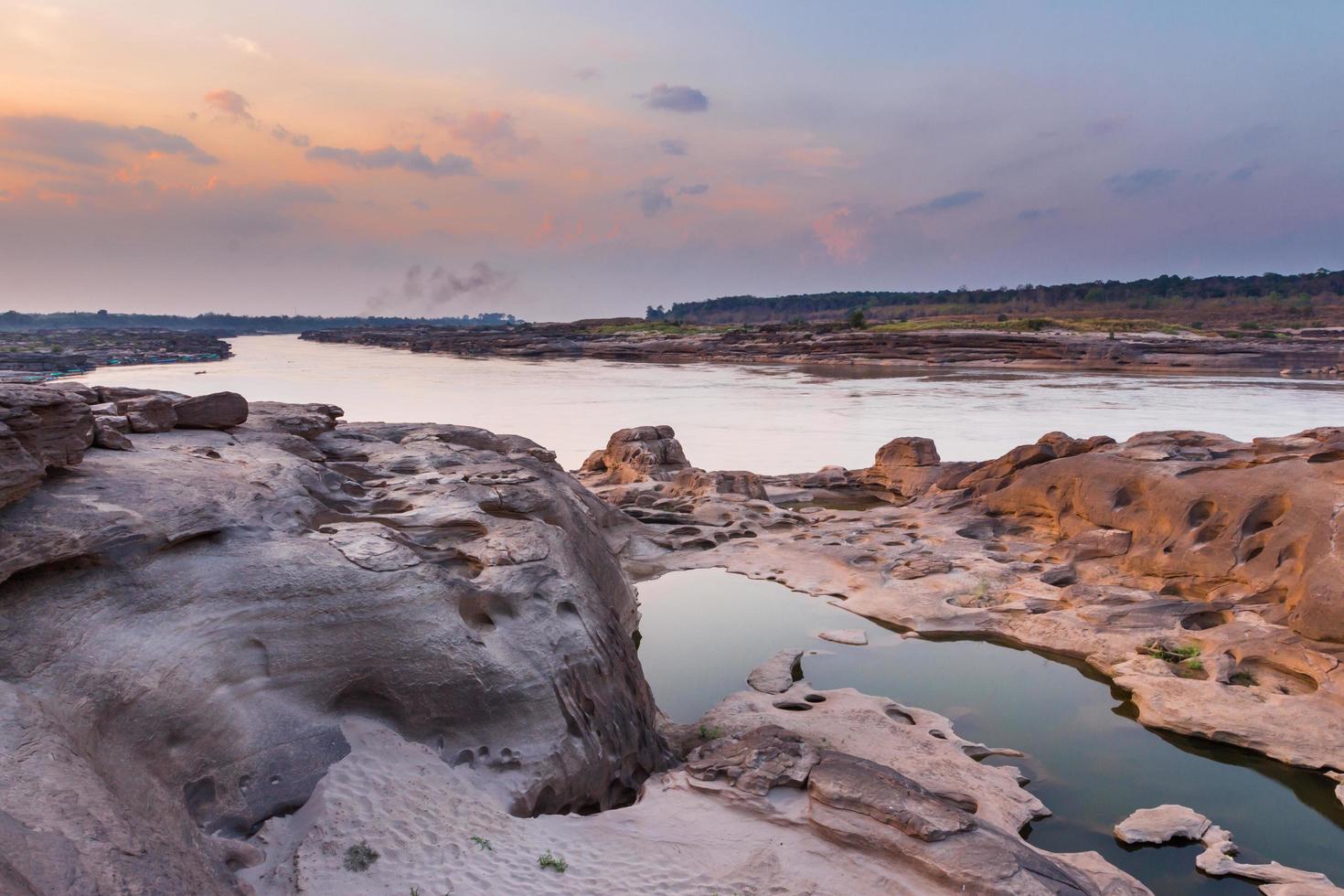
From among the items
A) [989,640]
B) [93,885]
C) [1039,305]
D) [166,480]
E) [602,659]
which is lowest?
[989,640]

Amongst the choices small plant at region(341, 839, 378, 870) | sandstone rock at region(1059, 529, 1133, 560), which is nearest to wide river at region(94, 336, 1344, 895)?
A: sandstone rock at region(1059, 529, 1133, 560)

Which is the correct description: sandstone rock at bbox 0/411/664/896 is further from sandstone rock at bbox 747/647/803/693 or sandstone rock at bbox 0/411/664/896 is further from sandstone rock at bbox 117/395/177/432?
sandstone rock at bbox 747/647/803/693

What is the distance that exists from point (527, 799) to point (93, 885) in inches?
117

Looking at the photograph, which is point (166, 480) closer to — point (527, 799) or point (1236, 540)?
point (527, 799)

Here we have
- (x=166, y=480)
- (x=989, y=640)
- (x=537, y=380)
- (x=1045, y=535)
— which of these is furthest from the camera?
(x=537, y=380)

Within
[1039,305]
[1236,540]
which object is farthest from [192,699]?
[1039,305]

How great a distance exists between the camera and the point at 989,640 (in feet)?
37.6

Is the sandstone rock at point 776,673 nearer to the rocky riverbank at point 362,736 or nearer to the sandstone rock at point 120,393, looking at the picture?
the rocky riverbank at point 362,736

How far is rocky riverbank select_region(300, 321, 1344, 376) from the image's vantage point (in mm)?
54125

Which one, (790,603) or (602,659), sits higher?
(602,659)

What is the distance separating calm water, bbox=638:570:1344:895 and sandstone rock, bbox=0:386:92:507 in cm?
634

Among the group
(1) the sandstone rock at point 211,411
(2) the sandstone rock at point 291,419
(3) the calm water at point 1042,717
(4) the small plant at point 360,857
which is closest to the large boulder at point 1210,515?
(3) the calm water at point 1042,717

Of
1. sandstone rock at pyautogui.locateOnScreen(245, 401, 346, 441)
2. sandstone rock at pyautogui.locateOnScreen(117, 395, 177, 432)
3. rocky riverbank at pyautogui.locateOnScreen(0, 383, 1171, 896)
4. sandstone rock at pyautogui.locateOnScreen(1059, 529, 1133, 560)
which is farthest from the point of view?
sandstone rock at pyautogui.locateOnScreen(1059, 529, 1133, 560)

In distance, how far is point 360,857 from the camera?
5.11m
